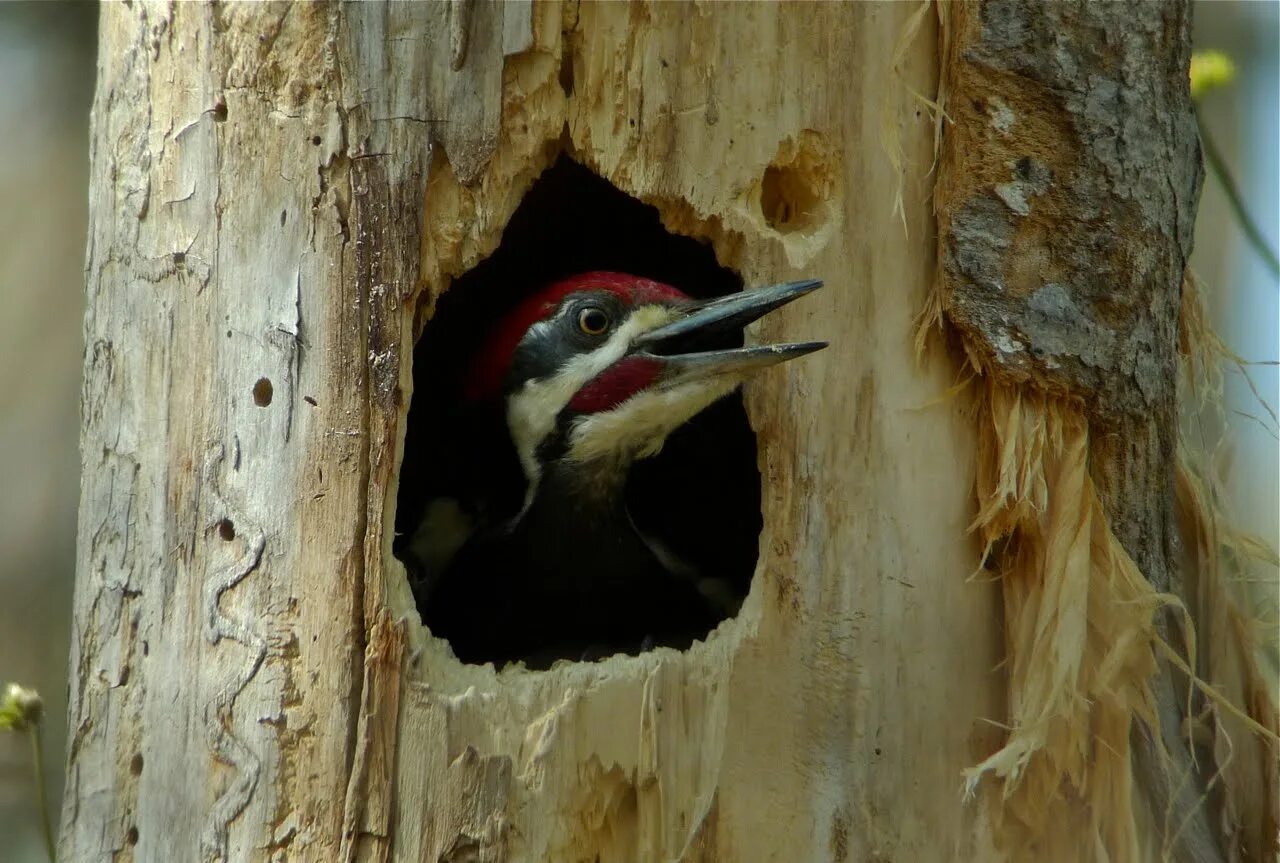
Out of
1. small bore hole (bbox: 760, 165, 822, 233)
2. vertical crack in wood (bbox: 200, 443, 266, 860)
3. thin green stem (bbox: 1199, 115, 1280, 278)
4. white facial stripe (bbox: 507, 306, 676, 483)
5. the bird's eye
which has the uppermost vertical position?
thin green stem (bbox: 1199, 115, 1280, 278)

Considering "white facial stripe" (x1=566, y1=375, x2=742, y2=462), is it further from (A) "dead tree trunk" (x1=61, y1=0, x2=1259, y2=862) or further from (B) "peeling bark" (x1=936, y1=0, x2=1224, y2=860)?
(B) "peeling bark" (x1=936, y1=0, x2=1224, y2=860)

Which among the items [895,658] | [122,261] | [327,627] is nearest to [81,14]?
[122,261]

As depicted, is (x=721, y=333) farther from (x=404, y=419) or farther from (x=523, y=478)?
(x=523, y=478)

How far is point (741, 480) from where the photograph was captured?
13.2 feet

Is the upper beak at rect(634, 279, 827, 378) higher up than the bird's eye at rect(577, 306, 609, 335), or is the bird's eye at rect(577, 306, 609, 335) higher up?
the bird's eye at rect(577, 306, 609, 335)

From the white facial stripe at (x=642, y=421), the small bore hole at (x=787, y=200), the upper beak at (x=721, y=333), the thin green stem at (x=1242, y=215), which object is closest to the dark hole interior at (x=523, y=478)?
the white facial stripe at (x=642, y=421)

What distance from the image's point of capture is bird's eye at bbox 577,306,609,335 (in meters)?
3.28

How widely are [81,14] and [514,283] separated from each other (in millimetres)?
2310

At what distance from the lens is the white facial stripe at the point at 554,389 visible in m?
3.21

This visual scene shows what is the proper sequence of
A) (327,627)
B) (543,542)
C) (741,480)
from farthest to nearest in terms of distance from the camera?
(741,480) < (543,542) < (327,627)

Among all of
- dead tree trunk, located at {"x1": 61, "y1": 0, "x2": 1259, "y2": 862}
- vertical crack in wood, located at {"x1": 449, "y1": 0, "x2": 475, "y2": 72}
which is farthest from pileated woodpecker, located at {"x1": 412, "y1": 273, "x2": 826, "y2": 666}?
vertical crack in wood, located at {"x1": 449, "y1": 0, "x2": 475, "y2": 72}

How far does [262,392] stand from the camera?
2.61m

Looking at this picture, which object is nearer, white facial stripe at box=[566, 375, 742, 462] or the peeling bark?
the peeling bark

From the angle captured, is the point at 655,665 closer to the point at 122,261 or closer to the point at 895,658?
the point at 895,658
